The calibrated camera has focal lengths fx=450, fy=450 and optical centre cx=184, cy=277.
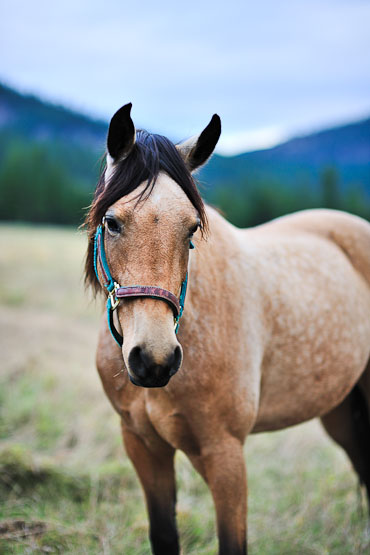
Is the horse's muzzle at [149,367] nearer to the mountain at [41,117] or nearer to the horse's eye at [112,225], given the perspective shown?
the horse's eye at [112,225]

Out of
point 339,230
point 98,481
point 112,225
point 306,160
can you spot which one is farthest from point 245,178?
point 112,225

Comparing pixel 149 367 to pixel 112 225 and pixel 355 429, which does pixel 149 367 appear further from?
pixel 355 429

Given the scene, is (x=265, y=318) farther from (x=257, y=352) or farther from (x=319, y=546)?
(x=319, y=546)

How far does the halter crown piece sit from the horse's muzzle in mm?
197

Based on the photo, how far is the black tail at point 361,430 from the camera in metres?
3.63

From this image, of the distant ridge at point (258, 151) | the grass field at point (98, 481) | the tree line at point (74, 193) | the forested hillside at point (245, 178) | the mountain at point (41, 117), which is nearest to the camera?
the grass field at point (98, 481)

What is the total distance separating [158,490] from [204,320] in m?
1.11

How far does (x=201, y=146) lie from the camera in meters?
2.11

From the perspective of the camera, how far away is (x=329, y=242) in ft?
11.4

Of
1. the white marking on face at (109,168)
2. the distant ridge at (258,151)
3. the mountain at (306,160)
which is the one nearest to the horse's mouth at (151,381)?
the white marking on face at (109,168)

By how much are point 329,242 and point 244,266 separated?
115 centimetres

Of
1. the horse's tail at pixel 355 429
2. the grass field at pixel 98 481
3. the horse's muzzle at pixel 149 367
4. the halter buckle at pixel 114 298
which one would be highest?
the halter buckle at pixel 114 298

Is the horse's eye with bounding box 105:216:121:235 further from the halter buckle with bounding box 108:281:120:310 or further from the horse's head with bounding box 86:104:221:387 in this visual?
the halter buckle with bounding box 108:281:120:310

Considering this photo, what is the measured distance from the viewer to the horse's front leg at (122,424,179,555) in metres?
2.58
